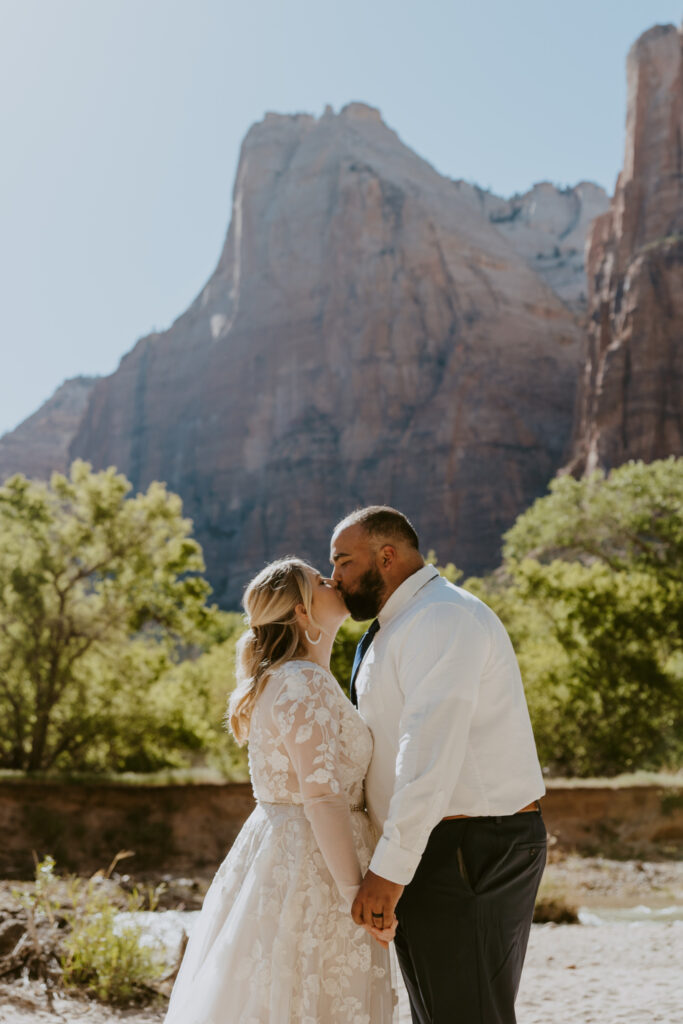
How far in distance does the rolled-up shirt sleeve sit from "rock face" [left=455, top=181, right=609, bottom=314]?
120 meters

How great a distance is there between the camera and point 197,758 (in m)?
28.4

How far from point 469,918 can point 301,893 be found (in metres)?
0.55

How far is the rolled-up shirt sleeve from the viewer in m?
2.58

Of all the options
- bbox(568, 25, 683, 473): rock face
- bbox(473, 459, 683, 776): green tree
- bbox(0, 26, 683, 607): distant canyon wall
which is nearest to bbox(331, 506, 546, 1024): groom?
bbox(473, 459, 683, 776): green tree

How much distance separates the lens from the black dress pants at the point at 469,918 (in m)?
2.70

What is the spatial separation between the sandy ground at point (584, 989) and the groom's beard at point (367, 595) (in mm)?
3206

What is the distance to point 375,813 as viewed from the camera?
3023 mm

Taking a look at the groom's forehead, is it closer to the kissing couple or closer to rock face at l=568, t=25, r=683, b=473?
the kissing couple

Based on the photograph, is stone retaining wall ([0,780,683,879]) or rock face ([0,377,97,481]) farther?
rock face ([0,377,97,481])

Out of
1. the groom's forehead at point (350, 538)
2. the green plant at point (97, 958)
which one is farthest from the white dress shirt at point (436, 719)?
the green plant at point (97, 958)

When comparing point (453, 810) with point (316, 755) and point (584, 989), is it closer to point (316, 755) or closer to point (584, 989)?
point (316, 755)

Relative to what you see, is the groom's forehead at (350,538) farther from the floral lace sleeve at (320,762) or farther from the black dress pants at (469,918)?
the black dress pants at (469,918)

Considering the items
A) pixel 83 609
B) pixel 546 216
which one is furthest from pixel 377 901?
pixel 546 216

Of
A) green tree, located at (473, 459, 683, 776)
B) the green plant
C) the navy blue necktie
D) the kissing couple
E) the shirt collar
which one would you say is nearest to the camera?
the kissing couple
